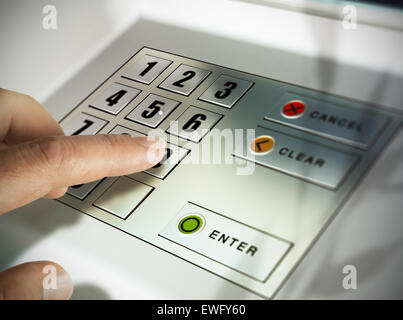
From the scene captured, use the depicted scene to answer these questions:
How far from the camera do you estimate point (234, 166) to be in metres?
0.63

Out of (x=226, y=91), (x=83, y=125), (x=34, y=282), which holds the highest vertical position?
(x=226, y=91)

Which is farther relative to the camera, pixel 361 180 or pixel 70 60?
pixel 70 60

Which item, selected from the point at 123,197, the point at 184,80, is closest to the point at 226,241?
the point at 123,197

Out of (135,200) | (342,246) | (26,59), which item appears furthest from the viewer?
(26,59)

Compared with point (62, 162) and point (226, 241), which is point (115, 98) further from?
point (226, 241)

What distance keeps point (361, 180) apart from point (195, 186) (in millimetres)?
198

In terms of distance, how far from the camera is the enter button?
1.76ft

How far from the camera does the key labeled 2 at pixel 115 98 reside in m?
0.75

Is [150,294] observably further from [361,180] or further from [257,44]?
[257,44]

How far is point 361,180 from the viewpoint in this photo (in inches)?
22.8

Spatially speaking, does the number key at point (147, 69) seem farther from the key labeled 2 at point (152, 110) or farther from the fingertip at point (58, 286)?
the fingertip at point (58, 286)

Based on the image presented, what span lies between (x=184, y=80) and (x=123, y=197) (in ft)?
0.72

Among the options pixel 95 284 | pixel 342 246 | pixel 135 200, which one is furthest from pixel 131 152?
pixel 342 246

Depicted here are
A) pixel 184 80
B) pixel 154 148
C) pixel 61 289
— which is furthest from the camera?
pixel 184 80
